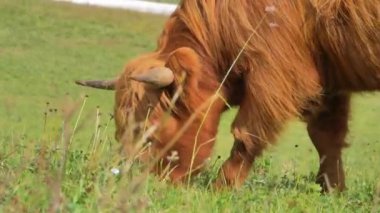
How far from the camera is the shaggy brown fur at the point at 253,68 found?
25.8 feet

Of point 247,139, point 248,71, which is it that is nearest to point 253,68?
point 248,71

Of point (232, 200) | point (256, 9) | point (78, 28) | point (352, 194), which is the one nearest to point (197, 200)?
point (232, 200)

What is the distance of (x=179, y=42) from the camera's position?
8.43 metres

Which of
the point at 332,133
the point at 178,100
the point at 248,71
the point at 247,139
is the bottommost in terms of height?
the point at 332,133

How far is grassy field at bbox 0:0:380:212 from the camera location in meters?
4.73

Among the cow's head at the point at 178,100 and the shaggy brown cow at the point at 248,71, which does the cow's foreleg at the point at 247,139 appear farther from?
the cow's head at the point at 178,100

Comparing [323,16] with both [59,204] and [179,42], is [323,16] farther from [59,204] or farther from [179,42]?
[59,204]

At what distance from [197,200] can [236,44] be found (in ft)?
7.61

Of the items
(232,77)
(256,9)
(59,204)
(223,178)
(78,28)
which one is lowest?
(78,28)

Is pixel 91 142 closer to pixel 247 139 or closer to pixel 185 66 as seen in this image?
pixel 185 66

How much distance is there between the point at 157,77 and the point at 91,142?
1.09 meters

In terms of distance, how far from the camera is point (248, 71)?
314 inches

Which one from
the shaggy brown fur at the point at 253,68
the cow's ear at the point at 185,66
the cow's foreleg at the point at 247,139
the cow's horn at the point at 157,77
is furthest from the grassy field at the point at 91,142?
the cow's ear at the point at 185,66

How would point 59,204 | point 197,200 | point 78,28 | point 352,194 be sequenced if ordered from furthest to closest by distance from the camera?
point 78,28 → point 352,194 → point 197,200 → point 59,204
